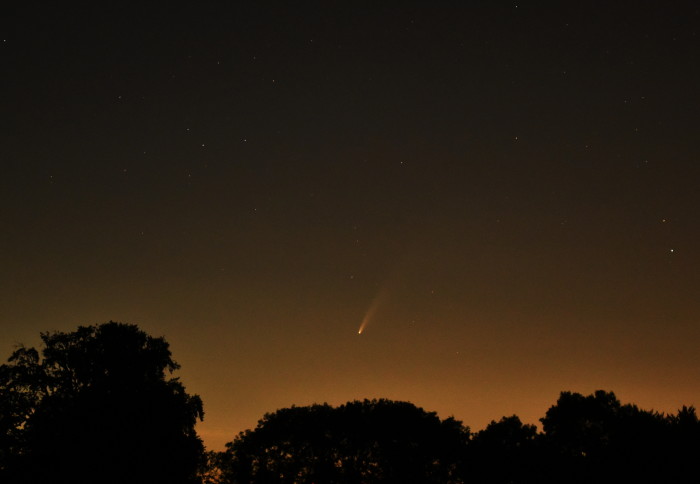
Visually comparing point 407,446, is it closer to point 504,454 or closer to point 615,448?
point 504,454

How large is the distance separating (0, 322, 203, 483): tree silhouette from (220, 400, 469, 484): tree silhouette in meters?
32.8

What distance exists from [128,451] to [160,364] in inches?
311

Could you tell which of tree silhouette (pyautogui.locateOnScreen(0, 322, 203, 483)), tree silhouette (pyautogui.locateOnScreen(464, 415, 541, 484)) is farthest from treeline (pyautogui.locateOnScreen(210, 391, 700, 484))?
tree silhouette (pyautogui.locateOnScreen(0, 322, 203, 483))

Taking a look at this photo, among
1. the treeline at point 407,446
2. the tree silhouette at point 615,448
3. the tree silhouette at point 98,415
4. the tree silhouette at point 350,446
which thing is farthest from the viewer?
the tree silhouette at point 350,446

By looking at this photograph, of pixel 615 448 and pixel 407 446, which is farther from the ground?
pixel 407 446

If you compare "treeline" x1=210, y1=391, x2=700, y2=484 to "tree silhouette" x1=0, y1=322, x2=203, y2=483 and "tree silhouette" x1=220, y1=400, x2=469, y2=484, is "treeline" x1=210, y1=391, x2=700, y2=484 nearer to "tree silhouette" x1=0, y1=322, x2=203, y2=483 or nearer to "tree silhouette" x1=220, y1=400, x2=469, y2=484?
"tree silhouette" x1=220, y1=400, x2=469, y2=484

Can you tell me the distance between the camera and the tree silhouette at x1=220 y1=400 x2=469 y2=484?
78.7 meters

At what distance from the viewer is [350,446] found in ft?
269

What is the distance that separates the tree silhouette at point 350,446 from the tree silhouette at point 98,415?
3280cm

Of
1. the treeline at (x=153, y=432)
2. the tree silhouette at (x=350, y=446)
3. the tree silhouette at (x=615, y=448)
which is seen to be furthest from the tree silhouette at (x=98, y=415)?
the tree silhouette at (x=350, y=446)

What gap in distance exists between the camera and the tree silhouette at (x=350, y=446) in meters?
78.7

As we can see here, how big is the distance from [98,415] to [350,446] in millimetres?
39831

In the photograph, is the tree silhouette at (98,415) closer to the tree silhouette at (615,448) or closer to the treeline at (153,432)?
the treeline at (153,432)

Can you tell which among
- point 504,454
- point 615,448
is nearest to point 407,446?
point 504,454
